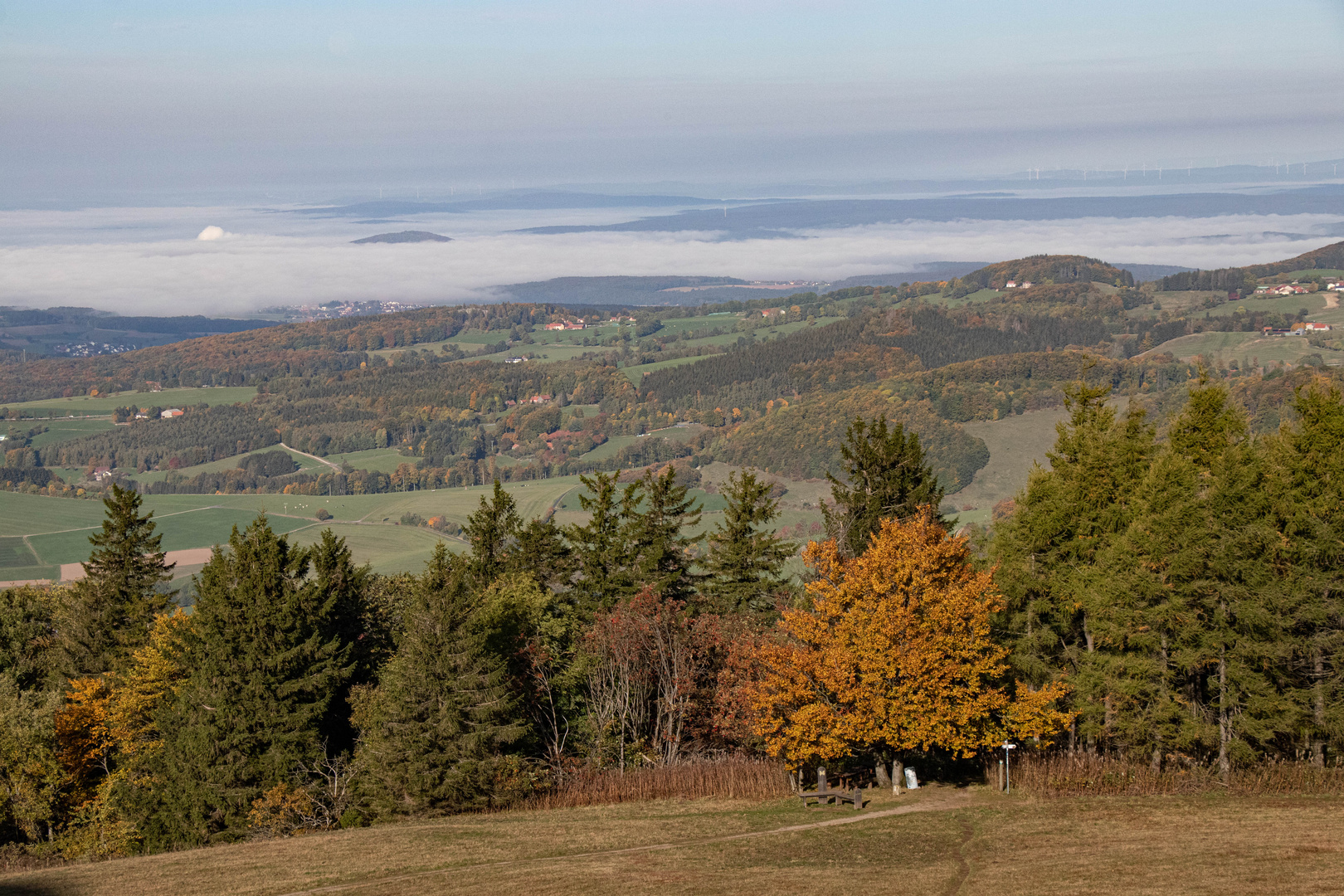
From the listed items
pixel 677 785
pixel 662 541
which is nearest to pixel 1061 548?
pixel 677 785

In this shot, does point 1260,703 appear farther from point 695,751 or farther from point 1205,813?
point 695,751

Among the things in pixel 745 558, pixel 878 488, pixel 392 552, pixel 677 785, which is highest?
pixel 878 488

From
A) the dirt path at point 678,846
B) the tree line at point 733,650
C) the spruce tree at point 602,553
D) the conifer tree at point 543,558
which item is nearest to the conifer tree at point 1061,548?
the tree line at point 733,650

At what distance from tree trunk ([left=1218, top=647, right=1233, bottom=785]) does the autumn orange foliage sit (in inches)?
182

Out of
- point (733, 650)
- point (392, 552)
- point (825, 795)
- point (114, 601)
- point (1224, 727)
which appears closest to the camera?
point (825, 795)

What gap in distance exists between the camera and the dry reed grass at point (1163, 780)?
33344mm

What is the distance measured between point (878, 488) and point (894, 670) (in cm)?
1632

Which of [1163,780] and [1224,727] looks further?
[1224,727]

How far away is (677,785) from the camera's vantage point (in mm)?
39594

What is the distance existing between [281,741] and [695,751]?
Result: 16278 millimetres

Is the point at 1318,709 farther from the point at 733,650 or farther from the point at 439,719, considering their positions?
the point at 439,719

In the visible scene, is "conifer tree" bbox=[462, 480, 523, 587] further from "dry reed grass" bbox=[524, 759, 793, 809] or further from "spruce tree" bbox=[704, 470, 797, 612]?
"dry reed grass" bbox=[524, 759, 793, 809]

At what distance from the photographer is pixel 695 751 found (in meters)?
46.0

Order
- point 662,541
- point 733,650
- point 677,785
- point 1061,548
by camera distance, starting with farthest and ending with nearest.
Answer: point 662,541 < point 733,650 < point 1061,548 < point 677,785
